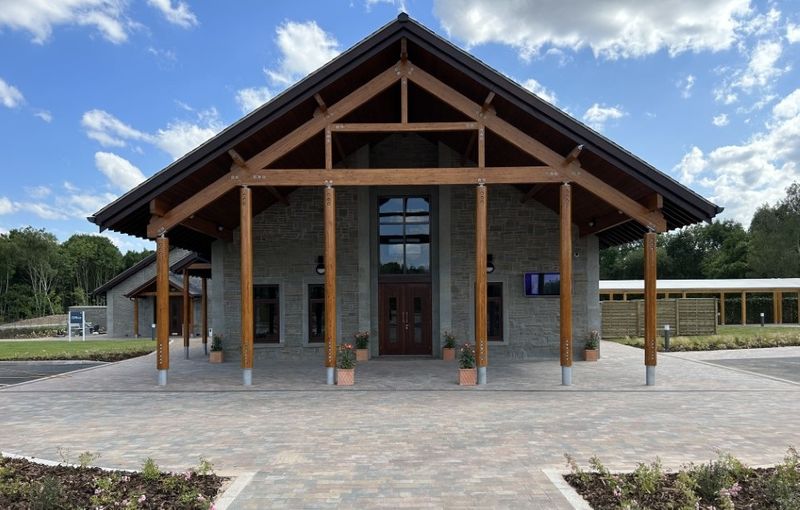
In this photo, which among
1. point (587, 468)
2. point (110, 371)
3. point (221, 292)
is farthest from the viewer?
point (221, 292)

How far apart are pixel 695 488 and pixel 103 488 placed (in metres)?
5.40

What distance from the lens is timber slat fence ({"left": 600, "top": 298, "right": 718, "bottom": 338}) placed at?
23.8 metres

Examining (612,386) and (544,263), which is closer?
(612,386)

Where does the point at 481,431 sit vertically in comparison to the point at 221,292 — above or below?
below

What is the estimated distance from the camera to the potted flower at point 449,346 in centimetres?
1488

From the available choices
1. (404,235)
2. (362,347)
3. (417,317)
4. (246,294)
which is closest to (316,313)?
(362,347)

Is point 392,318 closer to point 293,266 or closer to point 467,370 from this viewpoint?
point 293,266

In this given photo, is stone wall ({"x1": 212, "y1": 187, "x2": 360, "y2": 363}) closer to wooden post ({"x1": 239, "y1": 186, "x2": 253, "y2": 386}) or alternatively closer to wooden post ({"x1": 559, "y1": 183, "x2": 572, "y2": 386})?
wooden post ({"x1": 239, "y1": 186, "x2": 253, "y2": 386})

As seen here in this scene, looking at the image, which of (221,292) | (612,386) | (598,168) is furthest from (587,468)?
(221,292)

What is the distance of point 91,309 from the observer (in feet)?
125

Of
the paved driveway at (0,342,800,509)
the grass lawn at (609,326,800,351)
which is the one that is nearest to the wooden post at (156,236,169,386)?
the paved driveway at (0,342,800,509)

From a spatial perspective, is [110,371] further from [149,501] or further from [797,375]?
[797,375]

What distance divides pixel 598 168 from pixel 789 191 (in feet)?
174

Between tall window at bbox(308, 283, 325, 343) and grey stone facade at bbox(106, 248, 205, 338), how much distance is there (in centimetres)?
1910
